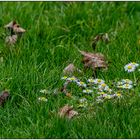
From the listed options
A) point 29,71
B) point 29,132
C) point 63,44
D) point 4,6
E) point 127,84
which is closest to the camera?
point 29,132

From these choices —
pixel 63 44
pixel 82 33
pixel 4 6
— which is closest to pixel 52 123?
pixel 63 44

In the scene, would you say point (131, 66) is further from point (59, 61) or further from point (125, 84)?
point (59, 61)

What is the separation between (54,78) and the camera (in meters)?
4.31

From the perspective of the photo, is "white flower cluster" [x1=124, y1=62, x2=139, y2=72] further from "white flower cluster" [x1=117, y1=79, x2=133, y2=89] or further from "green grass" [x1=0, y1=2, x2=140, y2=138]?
"white flower cluster" [x1=117, y1=79, x2=133, y2=89]

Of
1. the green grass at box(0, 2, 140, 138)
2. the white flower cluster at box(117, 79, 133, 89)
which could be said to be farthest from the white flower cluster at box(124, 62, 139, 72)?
the white flower cluster at box(117, 79, 133, 89)

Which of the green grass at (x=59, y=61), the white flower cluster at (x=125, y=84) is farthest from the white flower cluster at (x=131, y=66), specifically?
the white flower cluster at (x=125, y=84)

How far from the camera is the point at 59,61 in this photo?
4.70 metres

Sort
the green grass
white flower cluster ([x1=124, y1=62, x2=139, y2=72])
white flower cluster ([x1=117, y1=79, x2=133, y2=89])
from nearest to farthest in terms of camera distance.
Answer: the green grass, white flower cluster ([x1=117, y1=79, x2=133, y2=89]), white flower cluster ([x1=124, y1=62, x2=139, y2=72])

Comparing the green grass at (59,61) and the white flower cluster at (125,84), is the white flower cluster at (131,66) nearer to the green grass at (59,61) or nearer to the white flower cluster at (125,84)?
the green grass at (59,61)

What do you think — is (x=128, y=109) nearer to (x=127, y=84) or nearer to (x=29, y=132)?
(x=127, y=84)

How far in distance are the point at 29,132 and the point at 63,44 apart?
4.92ft

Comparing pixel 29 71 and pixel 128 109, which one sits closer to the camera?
pixel 128 109

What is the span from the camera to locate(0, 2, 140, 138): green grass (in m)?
3.67

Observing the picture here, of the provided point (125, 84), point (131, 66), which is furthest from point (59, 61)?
point (125, 84)
